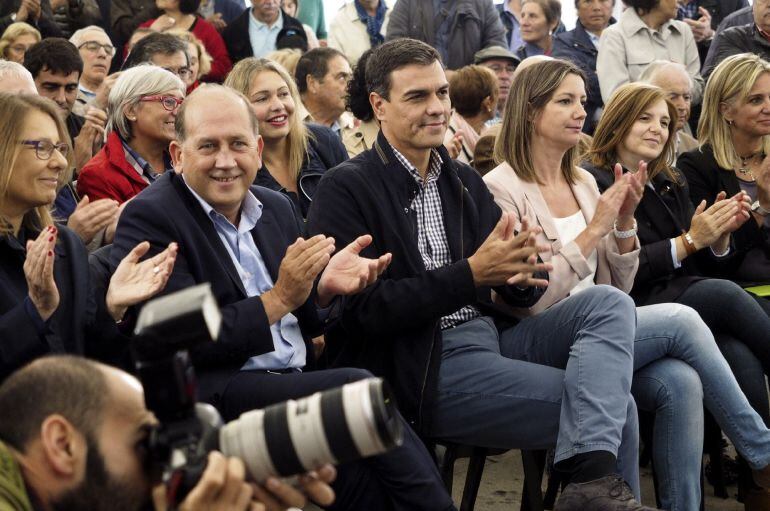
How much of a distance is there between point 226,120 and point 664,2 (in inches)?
187

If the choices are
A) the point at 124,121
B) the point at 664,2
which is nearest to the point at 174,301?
the point at 124,121

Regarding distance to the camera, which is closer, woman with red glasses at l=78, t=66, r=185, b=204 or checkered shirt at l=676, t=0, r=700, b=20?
woman with red glasses at l=78, t=66, r=185, b=204

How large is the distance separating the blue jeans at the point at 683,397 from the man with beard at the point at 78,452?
220 centimetres

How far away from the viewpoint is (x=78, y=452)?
83.0 inches

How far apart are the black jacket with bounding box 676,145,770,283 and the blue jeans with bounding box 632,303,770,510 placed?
110 cm

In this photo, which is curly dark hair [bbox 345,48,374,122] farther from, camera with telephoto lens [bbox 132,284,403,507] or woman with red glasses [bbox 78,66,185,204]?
camera with telephoto lens [bbox 132,284,403,507]

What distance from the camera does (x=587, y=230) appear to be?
416cm

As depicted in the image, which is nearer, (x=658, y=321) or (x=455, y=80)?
(x=658, y=321)

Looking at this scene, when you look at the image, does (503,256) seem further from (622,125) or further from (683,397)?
(622,125)

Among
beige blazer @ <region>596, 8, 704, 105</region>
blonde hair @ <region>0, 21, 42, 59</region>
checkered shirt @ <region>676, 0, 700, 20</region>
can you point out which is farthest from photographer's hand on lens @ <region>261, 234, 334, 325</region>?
checkered shirt @ <region>676, 0, 700, 20</region>

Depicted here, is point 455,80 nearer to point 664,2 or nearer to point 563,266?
point 664,2

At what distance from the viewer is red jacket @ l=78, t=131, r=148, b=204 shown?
15.0ft

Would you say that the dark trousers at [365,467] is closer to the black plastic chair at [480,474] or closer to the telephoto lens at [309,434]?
the black plastic chair at [480,474]

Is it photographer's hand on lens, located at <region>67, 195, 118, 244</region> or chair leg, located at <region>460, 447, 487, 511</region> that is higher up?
photographer's hand on lens, located at <region>67, 195, 118, 244</region>
